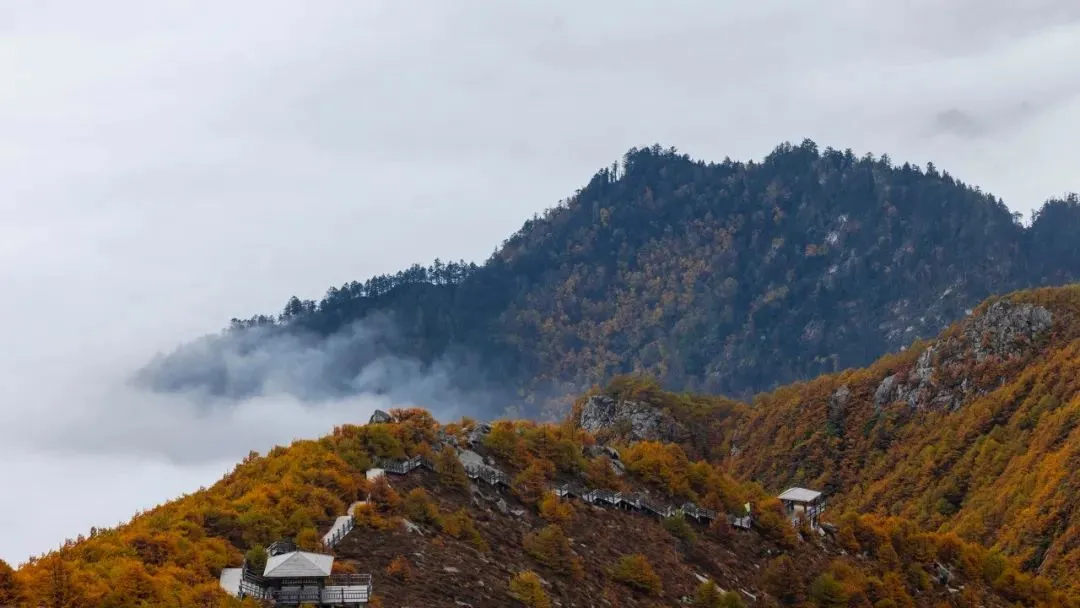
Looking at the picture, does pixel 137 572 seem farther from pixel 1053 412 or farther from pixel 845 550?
pixel 1053 412

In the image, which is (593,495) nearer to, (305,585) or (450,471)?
(450,471)

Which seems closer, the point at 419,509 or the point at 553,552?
the point at 419,509

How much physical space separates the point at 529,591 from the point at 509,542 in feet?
38.5

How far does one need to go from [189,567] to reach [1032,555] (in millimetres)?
109190

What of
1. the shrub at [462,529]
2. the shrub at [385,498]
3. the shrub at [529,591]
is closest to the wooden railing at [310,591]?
the shrub at [529,591]

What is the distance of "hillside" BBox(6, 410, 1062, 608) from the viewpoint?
247 feet

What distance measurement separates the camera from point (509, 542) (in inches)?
3706

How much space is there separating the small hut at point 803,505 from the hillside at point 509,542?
2.32 metres

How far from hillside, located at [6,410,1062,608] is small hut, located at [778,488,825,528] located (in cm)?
232

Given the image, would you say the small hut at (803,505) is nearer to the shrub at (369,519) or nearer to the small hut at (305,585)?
the shrub at (369,519)

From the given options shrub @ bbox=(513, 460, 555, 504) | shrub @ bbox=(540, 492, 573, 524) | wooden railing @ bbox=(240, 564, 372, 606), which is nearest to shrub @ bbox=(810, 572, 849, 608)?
shrub @ bbox=(540, 492, 573, 524)

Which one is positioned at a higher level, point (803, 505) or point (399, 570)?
point (399, 570)

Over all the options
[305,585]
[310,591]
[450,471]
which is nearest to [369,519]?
[450,471]

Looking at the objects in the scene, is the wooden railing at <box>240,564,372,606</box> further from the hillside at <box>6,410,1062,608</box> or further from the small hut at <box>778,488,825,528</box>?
the small hut at <box>778,488,825,528</box>
